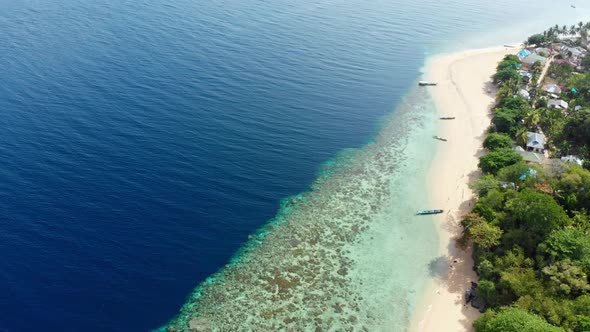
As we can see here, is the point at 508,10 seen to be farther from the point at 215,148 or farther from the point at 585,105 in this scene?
the point at 215,148

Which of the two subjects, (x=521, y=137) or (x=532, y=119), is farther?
(x=532, y=119)

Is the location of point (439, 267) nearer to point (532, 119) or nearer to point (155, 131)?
point (532, 119)

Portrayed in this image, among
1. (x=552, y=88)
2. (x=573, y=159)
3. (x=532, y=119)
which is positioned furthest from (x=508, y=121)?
(x=552, y=88)

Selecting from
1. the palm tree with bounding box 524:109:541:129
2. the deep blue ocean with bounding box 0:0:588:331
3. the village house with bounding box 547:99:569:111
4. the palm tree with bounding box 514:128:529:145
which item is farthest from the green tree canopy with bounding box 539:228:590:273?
the village house with bounding box 547:99:569:111

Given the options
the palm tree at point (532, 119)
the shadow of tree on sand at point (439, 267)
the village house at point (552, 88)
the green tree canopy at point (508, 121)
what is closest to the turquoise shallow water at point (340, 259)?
the shadow of tree on sand at point (439, 267)

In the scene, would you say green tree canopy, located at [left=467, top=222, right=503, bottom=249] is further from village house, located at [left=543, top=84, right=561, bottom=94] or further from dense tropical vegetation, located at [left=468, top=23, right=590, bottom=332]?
village house, located at [left=543, top=84, right=561, bottom=94]

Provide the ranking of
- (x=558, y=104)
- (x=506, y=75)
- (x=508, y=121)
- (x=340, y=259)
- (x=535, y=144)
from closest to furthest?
(x=340, y=259)
(x=535, y=144)
(x=508, y=121)
(x=558, y=104)
(x=506, y=75)

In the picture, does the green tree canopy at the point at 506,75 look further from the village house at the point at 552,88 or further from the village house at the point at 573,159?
the village house at the point at 573,159
